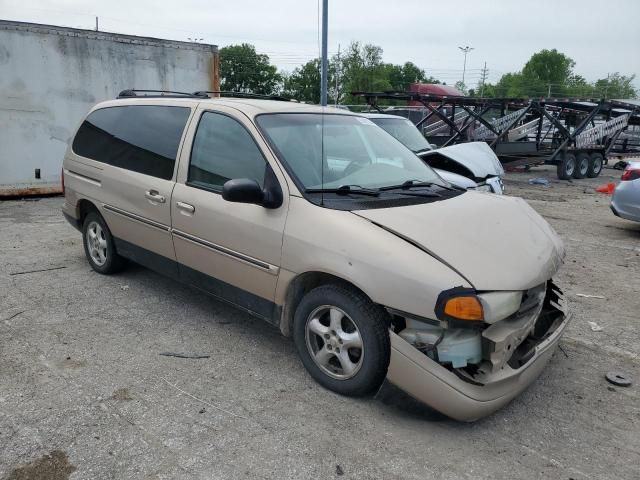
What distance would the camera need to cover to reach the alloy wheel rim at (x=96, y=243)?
5.05 m

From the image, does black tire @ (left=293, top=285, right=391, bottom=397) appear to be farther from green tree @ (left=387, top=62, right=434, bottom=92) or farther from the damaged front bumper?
green tree @ (left=387, top=62, right=434, bottom=92)

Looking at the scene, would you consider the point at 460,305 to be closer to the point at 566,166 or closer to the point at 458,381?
the point at 458,381

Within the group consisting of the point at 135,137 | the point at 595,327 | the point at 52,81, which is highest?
the point at 52,81

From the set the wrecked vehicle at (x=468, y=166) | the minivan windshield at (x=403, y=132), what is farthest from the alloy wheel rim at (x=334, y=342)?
the minivan windshield at (x=403, y=132)

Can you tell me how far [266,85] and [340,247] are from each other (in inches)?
3068

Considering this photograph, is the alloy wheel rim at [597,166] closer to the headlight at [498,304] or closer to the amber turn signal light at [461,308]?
the headlight at [498,304]

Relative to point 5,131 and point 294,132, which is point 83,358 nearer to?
point 294,132

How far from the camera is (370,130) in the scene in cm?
426

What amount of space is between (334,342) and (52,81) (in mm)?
8437

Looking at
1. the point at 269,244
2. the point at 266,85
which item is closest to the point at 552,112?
the point at 269,244

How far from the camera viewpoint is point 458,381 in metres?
2.65

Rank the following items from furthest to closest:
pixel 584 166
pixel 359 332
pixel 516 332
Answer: pixel 584 166
pixel 359 332
pixel 516 332

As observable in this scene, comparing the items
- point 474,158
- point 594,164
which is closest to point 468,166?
point 474,158

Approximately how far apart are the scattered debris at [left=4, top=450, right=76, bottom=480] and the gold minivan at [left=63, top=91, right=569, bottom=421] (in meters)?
1.40
